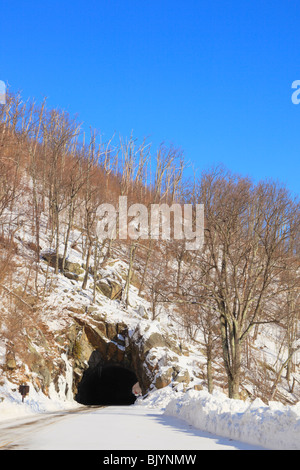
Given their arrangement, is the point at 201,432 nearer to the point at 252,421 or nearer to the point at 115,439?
the point at 252,421

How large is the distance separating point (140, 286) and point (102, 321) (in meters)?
10.0

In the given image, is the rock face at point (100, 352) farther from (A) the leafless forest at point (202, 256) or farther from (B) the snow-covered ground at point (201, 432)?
(B) the snow-covered ground at point (201, 432)

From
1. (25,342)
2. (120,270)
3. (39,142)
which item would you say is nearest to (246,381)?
(120,270)

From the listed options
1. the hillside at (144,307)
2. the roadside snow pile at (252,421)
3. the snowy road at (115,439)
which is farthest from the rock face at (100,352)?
the roadside snow pile at (252,421)

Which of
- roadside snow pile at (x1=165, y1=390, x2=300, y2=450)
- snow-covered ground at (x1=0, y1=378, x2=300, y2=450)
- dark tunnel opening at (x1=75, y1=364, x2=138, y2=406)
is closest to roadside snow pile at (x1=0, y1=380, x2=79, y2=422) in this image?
A: dark tunnel opening at (x1=75, y1=364, x2=138, y2=406)

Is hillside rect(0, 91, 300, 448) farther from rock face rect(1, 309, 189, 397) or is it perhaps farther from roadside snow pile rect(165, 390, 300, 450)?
roadside snow pile rect(165, 390, 300, 450)

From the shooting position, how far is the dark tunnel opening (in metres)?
32.1

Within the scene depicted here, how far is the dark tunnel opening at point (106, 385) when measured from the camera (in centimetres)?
3209

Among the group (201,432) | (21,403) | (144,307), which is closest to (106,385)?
(144,307)

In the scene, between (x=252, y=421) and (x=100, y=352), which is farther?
(x=100, y=352)

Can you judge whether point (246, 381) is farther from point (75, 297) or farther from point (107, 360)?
point (75, 297)

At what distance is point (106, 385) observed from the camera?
40375mm

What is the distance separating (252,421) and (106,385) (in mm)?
33101
